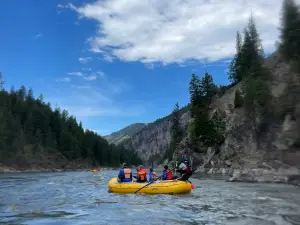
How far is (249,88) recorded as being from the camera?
65.4 meters

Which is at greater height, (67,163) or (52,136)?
(52,136)

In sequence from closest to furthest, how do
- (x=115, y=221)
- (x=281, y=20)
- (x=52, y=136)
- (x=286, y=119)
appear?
(x=115, y=221) → (x=286, y=119) → (x=281, y=20) → (x=52, y=136)

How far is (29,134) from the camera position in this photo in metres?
114

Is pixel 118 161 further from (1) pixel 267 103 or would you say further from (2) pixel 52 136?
(1) pixel 267 103

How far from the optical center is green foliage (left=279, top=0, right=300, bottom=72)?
5344 cm

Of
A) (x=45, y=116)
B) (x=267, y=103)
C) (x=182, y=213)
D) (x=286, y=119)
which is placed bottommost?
(x=182, y=213)

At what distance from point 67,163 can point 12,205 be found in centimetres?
10562

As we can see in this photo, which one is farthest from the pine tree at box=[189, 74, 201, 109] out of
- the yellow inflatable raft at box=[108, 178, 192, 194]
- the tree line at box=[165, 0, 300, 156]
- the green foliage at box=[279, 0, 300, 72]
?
the yellow inflatable raft at box=[108, 178, 192, 194]

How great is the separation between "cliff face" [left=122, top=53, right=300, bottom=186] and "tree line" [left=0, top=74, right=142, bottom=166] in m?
54.5

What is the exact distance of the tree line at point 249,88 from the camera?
55.2 metres

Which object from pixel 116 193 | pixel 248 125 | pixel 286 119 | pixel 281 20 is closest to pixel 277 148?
pixel 286 119

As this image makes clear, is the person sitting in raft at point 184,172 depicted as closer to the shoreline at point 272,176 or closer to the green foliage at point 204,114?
the shoreline at point 272,176

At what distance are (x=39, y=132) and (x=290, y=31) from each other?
91.2 meters

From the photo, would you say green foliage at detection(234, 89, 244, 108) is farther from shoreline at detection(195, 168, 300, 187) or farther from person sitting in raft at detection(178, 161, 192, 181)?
person sitting in raft at detection(178, 161, 192, 181)
